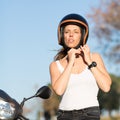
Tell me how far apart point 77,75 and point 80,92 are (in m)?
0.16

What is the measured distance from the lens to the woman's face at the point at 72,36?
15.5 ft

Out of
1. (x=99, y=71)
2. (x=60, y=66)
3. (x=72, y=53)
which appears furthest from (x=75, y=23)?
(x=99, y=71)

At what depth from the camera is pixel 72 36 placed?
4.72 meters

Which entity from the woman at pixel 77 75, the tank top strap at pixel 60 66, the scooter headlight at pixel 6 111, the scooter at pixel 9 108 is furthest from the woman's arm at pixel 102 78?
the scooter headlight at pixel 6 111

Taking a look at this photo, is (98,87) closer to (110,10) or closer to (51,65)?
(51,65)

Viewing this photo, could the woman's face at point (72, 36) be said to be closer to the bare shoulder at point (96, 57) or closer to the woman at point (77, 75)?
the woman at point (77, 75)

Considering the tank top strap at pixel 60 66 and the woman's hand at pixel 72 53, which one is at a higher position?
the woman's hand at pixel 72 53

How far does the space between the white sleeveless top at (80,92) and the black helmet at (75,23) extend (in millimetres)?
448

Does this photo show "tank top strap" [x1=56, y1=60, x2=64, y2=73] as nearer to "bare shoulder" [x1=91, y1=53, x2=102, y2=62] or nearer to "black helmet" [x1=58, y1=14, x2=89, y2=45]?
"black helmet" [x1=58, y1=14, x2=89, y2=45]

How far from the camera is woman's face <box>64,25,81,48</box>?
15.5 feet

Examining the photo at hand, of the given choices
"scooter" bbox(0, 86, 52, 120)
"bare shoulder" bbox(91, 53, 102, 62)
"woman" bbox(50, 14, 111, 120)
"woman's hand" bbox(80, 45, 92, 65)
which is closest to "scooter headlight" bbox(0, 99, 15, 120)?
"scooter" bbox(0, 86, 52, 120)

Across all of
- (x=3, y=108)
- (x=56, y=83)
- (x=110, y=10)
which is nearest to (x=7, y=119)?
(x=3, y=108)

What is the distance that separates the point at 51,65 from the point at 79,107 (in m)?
0.57

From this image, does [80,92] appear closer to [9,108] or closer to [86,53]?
[86,53]
